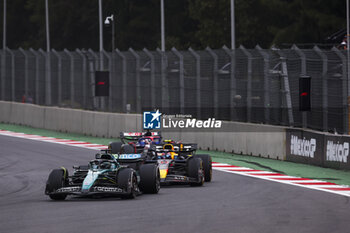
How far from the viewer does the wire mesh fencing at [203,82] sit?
73.4ft

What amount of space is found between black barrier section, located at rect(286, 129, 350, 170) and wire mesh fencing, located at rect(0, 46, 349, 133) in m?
0.47

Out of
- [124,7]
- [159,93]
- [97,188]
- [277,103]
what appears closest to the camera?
[97,188]

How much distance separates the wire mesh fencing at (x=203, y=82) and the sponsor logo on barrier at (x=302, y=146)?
51cm

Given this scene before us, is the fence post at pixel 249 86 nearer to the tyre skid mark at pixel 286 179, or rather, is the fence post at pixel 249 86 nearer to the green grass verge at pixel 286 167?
the green grass verge at pixel 286 167

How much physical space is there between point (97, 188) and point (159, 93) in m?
15.7

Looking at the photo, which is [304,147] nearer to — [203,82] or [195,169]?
[195,169]

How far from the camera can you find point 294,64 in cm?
2378

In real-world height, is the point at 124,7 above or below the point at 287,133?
above

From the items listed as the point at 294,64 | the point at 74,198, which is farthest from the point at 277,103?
the point at 74,198

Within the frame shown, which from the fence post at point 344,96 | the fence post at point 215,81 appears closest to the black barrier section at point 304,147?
the fence post at point 344,96

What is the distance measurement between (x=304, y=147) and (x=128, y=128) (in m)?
9.39

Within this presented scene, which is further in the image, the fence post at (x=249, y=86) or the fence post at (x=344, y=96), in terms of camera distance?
the fence post at (x=249, y=86)

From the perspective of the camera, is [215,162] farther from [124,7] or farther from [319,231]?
[124,7]

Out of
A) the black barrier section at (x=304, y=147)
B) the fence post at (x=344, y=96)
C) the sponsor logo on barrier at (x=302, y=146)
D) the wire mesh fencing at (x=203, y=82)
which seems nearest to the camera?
the fence post at (x=344, y=96)
